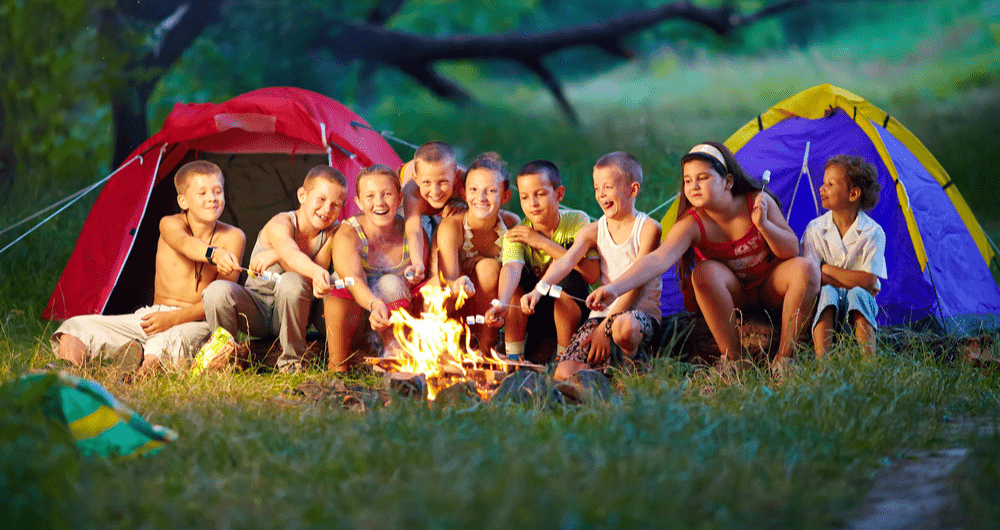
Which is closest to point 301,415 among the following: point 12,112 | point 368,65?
point 12,112

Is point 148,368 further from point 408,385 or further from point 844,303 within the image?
point 844,303

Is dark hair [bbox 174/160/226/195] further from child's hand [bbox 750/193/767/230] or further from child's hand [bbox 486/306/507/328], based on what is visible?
child's hand [bbox 750/193/767/230]

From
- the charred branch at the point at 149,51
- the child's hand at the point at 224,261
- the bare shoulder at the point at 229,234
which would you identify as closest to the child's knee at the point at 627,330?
the child's hand at the point at 224,261

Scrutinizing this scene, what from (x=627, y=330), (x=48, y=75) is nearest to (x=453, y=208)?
(x=627, y=330)

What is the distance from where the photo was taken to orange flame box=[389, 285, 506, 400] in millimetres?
3516

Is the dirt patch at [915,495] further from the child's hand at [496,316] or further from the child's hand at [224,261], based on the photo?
the child's hand at [224,261]

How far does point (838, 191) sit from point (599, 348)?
1.39m

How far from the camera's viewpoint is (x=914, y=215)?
4.25 metres

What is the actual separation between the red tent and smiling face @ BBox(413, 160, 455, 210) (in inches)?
26.0

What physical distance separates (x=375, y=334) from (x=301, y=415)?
126 centimetres

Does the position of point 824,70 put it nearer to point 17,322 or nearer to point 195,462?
point 17,322

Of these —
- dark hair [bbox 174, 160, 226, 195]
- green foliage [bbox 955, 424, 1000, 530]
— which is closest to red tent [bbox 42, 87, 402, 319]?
dark hair [bbox 174, 160, 226, 195]

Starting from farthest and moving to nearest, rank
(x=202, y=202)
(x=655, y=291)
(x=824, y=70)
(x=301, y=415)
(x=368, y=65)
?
1. (x=824, y=70)
2. (x=368, y=65)
3. (x=202, y=202)
4. (x=655, y=291)
5. (x=301, y=415)

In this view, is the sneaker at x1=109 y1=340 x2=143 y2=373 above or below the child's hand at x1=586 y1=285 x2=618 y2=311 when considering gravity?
below
